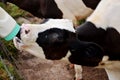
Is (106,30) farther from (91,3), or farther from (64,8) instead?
(64,8)

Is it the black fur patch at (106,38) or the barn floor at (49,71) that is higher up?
the black fur patch at (106,38)

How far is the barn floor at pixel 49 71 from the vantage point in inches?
187

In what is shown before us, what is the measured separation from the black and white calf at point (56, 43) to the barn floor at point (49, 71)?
1.66m

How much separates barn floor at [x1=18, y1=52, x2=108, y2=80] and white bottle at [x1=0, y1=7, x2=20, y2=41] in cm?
195

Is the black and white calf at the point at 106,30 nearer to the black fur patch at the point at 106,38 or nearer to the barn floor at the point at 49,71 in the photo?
the black fur patch at the point at 106,38

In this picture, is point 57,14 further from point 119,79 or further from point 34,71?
point 119,79

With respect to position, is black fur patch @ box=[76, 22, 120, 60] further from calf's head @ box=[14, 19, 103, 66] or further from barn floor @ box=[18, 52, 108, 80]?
barn floor @ box=[18, 52, 108, 80]

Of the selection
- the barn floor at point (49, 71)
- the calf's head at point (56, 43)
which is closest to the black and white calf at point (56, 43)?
the calf's head at point (56, 43)

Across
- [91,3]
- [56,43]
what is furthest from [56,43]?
[91,3]

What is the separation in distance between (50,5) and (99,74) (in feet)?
2.91

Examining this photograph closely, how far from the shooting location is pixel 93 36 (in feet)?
10.6

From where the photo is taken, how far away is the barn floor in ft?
15.6

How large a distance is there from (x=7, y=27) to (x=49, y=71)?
7.16 ft

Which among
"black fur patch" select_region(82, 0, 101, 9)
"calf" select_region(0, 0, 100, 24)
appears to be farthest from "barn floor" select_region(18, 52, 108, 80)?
"black fur patch" select_region(82, 0, 101, 9)
